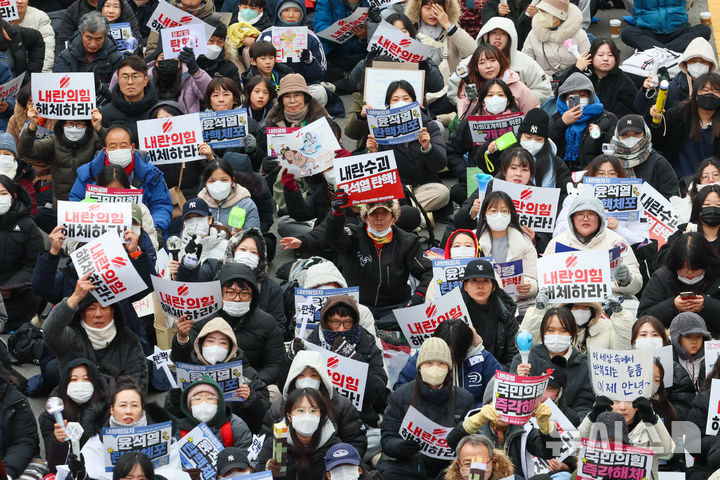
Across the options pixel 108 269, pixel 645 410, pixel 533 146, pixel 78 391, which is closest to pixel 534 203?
pixel 533 146

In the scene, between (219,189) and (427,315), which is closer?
(427,315)

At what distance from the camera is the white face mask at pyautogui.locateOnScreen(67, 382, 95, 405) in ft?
40.1

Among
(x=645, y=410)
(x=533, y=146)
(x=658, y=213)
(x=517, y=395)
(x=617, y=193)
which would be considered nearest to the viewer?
(x=517, y=395)

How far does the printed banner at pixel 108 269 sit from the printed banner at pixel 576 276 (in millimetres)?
3172

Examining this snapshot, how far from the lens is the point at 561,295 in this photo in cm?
1293

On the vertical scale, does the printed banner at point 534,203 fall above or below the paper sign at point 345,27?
below

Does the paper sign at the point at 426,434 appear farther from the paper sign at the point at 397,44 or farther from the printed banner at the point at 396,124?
the paper sign at the point at 397,44

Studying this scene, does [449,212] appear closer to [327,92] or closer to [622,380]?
[327,92]

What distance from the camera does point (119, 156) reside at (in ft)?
48.7

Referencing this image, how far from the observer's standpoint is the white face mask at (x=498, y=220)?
45.3 feet

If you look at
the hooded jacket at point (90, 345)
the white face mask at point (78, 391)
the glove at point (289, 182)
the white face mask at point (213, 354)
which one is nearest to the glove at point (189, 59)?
the glove at point (289, 182)

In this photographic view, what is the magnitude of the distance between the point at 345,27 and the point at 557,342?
680 cm

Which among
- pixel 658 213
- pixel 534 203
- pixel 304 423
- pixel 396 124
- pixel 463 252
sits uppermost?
pixel 396 124

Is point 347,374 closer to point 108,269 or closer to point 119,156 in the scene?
point 108,269
